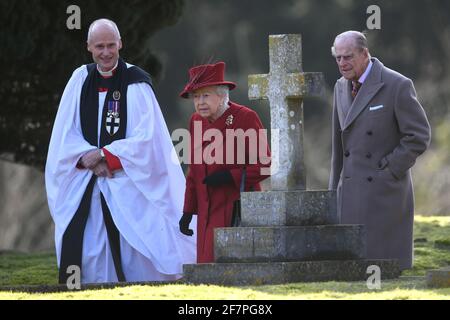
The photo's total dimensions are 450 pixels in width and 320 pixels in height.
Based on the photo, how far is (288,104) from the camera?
12.0m

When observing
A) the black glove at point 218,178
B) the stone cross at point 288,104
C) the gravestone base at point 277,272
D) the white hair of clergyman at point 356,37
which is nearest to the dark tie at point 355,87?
the white hair of clergyman at point 356,37

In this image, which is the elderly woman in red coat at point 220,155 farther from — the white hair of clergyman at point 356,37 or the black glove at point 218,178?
the white hair of clergyman at point 356,37

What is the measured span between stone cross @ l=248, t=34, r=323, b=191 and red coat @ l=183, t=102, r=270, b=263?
717 millimetres

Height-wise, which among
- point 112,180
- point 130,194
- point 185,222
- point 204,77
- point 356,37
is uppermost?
point 356,37

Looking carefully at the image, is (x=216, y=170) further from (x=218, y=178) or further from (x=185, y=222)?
(x=185, y=222)

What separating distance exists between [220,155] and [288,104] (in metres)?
1.04

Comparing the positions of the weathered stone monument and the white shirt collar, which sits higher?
the white shirt collar

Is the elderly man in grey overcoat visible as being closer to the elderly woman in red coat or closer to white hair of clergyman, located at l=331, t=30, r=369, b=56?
white hair of clergyman, located at l=331, t=30, r=369, b=56

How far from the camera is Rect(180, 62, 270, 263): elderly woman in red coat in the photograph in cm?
1265

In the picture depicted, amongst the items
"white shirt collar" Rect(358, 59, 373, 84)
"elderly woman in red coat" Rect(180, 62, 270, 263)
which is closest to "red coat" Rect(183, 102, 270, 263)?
"elderly woman in red coat" Rect(180, 62, 270, 263)

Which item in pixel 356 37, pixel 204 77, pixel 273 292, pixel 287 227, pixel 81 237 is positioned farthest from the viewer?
pixel 81 237

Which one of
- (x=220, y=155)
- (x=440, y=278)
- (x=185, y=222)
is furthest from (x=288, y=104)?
(x=440, y=278)

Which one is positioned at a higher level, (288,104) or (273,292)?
(288,104)

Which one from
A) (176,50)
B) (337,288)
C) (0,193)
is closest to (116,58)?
(337,288)
